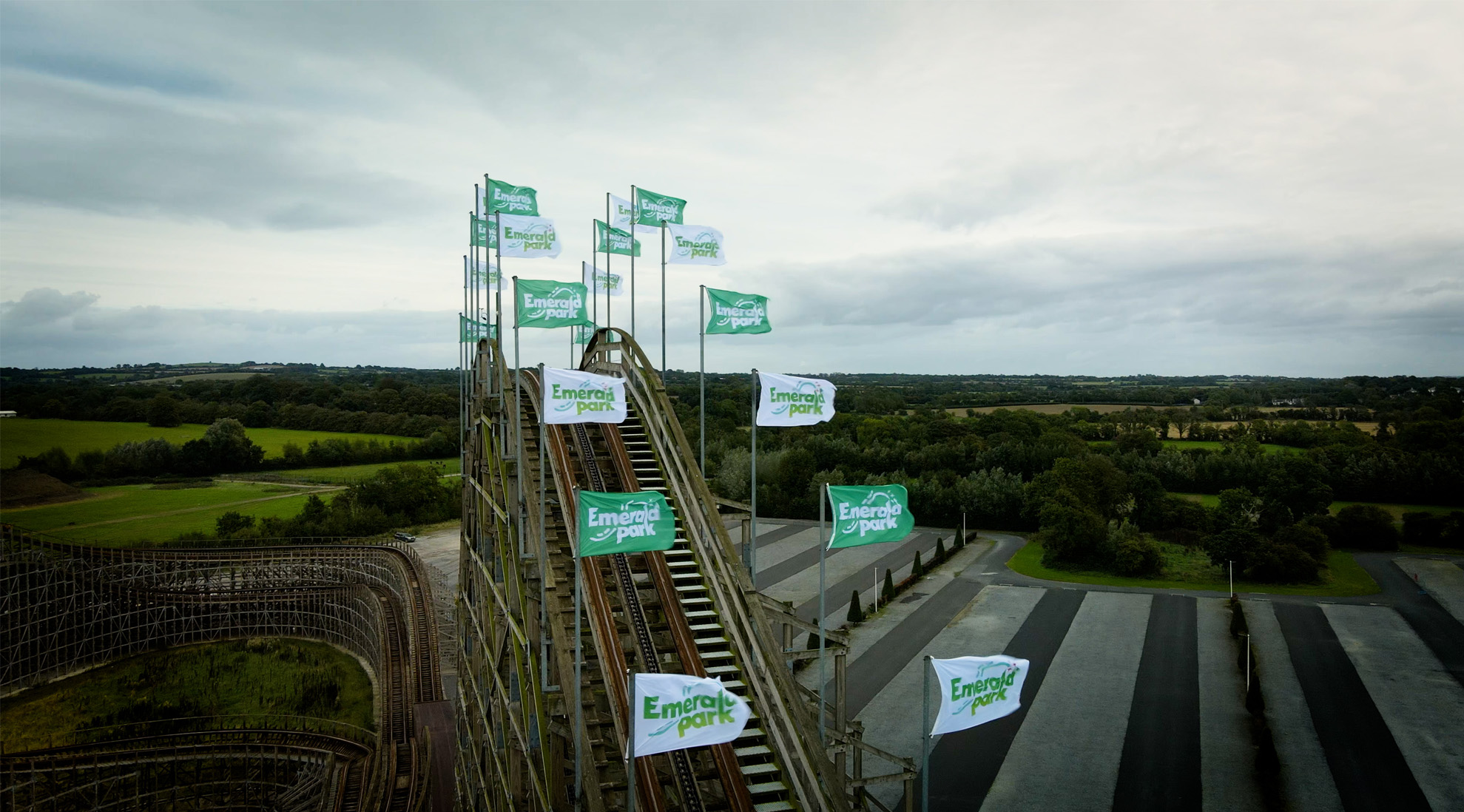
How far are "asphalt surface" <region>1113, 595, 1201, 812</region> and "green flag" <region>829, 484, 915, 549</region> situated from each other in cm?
1523

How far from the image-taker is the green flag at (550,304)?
20.9m

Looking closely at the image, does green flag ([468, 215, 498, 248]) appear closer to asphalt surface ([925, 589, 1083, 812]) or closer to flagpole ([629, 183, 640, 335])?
flagpole ([629, 183, 640, 335])

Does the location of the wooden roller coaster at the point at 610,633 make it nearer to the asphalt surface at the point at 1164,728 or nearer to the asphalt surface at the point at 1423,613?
the asphalt surface at the point at 1164,728

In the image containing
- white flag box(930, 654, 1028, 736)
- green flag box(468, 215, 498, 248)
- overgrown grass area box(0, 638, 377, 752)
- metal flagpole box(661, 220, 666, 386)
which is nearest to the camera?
white flag box(930, 654, 1028, 736)

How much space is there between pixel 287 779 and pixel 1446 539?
69137mm

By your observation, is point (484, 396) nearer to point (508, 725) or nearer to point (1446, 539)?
point (508, 725)

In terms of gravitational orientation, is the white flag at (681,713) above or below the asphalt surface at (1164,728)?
above

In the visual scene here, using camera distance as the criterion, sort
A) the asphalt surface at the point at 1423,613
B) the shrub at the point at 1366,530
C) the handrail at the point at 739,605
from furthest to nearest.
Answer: the shrub at the point at 1366,530, the asphalt surface at the point at 1423,613, the handrail at the point at 739,605

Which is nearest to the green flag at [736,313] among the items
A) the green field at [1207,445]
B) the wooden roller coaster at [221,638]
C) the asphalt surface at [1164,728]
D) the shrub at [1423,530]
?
the asphalt surface at [1164,728]

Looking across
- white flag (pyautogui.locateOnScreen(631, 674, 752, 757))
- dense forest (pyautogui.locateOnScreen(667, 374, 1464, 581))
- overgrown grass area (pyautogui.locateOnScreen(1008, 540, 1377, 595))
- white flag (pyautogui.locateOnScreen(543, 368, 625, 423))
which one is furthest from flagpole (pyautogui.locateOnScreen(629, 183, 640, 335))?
dense forest (pyautogui.locateOnScreen(667, 374, 1464, 581))

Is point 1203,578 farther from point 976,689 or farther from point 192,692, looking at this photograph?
point 192,692

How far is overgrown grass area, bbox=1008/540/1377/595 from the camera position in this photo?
49.6 m

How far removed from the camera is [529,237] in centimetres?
2508

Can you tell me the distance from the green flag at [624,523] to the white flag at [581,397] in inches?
91.7
